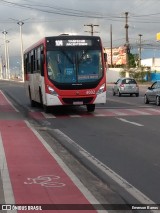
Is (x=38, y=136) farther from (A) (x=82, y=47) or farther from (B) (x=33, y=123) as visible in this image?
(A) (x=82, y=47)

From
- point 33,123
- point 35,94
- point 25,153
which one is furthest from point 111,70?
point 25,153

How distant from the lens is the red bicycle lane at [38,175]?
6922 millimetres

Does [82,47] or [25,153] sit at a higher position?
[82,47]

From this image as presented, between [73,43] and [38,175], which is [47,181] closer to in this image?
[38,175]

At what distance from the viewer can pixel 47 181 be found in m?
8.06

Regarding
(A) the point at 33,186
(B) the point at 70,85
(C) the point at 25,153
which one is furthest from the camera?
(B) the point at 70,85

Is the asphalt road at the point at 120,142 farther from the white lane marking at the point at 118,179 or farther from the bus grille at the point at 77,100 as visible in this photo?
the bus grille at the point at 77,100

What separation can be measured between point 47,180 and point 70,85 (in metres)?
12.6

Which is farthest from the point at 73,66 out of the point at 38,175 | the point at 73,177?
the point at 73,177

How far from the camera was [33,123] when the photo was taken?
1791 cm

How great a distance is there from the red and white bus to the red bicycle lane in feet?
23.2

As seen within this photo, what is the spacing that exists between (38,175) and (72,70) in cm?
1244

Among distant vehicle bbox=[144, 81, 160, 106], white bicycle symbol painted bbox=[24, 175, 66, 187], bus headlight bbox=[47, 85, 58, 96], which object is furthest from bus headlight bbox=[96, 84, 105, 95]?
white bicycle symbol painted bbox=[24, 175, 66, 187]

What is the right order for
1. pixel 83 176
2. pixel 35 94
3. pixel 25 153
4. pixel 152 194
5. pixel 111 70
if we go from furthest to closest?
1. pixel 111 70
2. pixel 35 94
3. pixel 25 153
4. pixel 83 176
5. pixel 152 194
